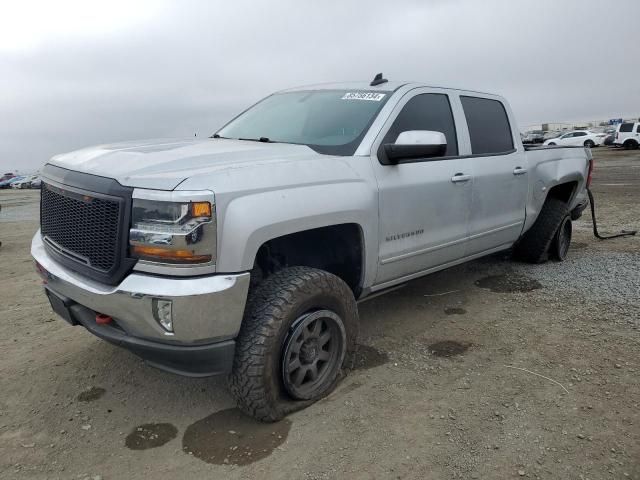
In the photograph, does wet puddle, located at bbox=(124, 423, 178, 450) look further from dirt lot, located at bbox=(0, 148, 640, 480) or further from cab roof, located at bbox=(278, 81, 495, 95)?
cab roof, located at bbox=(278, 81, 495, 95)

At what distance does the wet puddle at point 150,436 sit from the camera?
104 inches

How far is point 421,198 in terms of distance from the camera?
352 centimetres

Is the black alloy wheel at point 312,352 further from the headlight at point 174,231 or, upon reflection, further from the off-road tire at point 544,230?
the off-road tire at point 544,230

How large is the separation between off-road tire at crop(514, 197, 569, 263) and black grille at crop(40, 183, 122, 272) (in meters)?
4.39

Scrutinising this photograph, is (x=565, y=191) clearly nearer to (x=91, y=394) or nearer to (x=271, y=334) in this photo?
(x=271, y=334)

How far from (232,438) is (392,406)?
896mm

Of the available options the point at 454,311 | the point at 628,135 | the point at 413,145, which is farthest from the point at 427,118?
the point at 628,135

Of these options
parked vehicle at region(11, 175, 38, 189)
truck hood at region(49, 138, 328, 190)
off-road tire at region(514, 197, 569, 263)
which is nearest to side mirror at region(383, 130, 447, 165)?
truck hood at region(49, 138, 328, 190)

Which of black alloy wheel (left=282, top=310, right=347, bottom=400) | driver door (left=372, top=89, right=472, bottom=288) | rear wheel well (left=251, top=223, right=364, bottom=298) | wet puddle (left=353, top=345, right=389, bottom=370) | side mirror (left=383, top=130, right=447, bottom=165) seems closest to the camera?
black alloy wheel (left=282, top=310, right=347, bottom=400)

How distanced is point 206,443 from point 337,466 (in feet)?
2.28

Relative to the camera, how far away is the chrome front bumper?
7.66ft

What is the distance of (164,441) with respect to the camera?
2.67 metres

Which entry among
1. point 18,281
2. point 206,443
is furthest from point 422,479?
point 18,281

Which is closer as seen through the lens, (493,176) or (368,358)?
(368,358)
